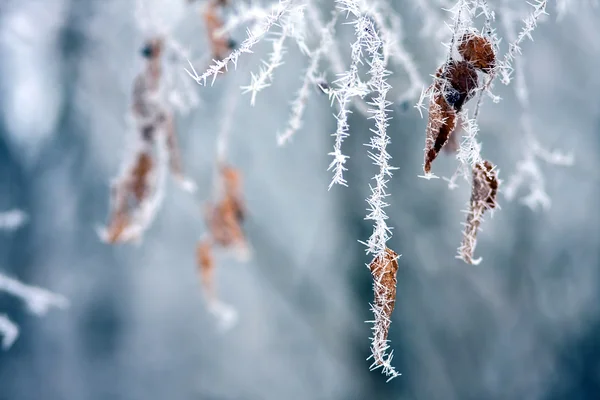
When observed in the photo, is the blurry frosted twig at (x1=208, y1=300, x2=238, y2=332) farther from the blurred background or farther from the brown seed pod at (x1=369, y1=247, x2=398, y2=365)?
the brown seed pod at (x1=369, y1=247, x2=398, y2=365)

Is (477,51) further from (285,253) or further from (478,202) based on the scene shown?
(285,253)

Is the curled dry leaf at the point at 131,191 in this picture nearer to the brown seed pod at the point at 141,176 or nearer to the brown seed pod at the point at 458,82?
the brown seed pod at the point at 141,176

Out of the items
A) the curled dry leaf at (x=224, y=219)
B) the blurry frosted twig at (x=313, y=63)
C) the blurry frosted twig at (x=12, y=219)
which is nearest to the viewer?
the blurry frosted twig at (x=313, y=63)

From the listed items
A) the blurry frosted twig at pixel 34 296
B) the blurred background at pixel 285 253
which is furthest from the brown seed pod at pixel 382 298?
the blurry frosted twig at pixel 34 296

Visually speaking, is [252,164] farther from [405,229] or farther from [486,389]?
[486,389]

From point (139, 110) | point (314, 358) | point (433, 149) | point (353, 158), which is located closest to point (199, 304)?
point (314, 358)

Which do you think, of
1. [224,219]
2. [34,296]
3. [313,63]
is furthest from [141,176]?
[34,296]
